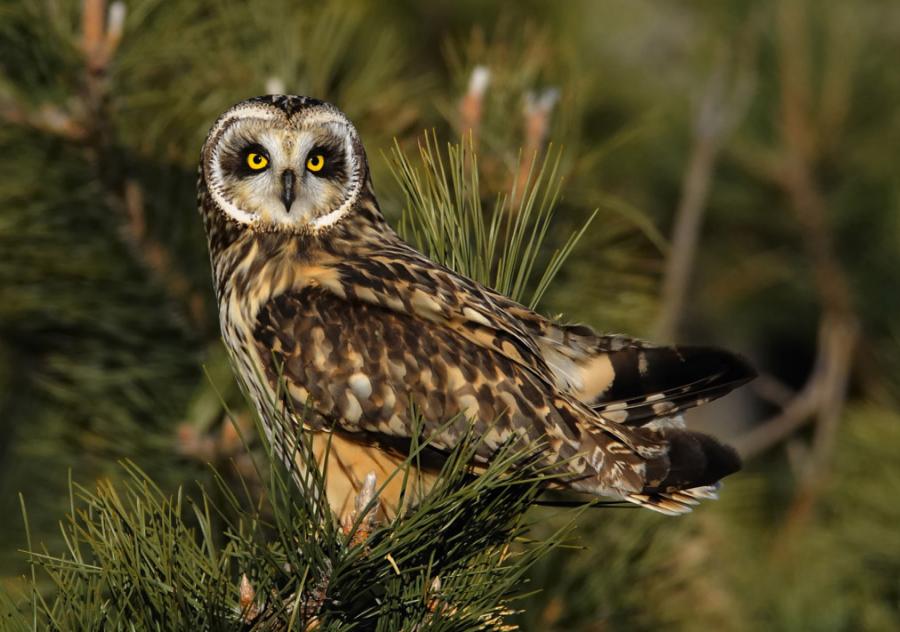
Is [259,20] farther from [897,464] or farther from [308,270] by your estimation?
[897,464]

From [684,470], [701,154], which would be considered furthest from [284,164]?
[701,154]

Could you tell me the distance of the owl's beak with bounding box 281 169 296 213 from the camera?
3.03 metres

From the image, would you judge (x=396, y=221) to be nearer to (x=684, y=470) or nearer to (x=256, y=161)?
(x=256, y=161)

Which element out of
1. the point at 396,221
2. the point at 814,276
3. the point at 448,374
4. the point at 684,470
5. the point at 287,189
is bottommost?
the point at 814,276

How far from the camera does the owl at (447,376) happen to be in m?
2.45

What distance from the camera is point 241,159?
3.11 meters

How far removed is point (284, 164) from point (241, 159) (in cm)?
11

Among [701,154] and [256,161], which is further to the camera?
[701,154]

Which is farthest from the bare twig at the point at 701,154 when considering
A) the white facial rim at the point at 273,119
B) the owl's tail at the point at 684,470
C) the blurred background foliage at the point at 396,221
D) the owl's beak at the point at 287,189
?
the owl's tail at the point at 684,470

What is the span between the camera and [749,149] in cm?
580

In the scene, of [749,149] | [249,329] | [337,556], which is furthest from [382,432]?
[749,149]

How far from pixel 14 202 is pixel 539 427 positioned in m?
1.68

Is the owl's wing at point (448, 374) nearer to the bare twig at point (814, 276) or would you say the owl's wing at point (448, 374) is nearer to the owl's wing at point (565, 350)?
the owl's wing at point (565, 350)

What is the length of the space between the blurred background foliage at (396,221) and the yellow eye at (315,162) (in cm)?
21
